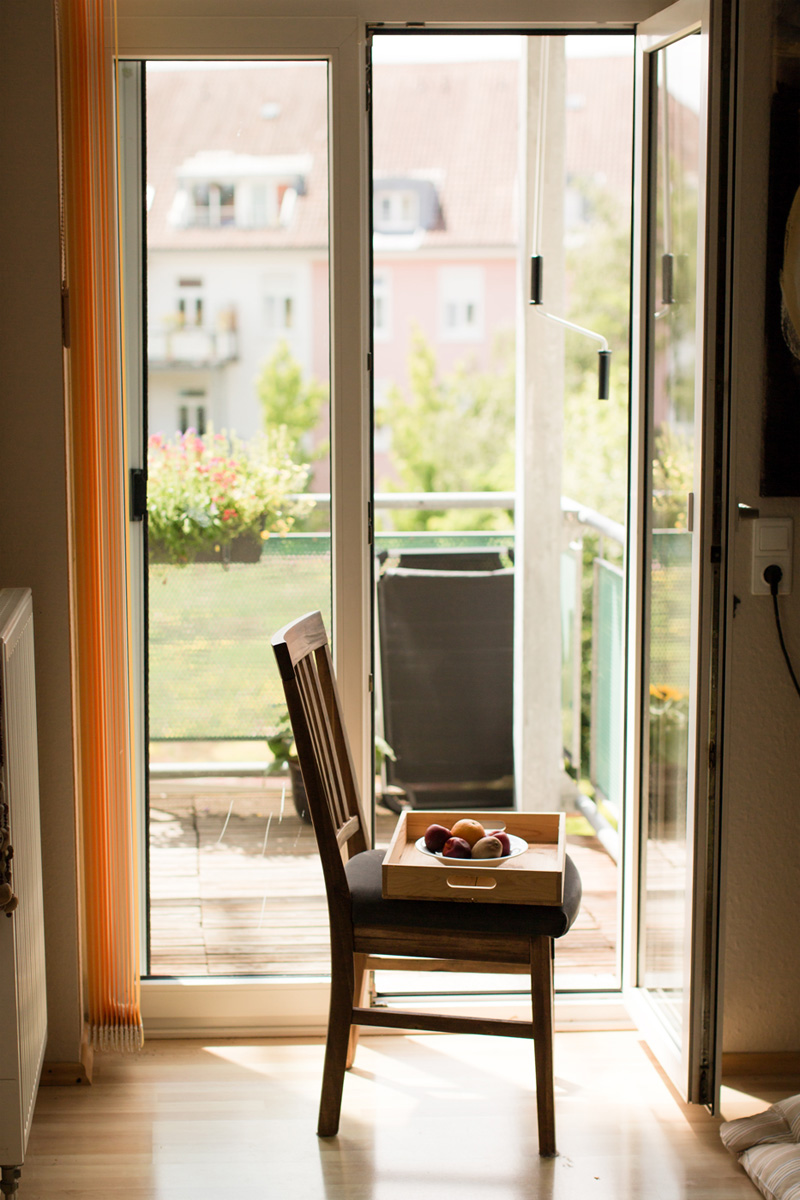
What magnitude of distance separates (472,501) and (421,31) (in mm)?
1883

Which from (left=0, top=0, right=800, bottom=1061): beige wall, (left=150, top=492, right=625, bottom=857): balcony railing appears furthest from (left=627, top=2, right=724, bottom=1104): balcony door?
(left=150, top=492, right=625, bottom=857): balcony railing

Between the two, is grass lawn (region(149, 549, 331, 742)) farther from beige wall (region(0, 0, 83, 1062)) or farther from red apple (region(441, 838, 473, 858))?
red apple (region(441, 838, 473, 858))

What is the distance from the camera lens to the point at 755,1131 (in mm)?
2004

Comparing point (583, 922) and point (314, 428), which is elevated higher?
point (314, 428)

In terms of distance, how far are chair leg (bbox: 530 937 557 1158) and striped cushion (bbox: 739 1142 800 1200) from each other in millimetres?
349

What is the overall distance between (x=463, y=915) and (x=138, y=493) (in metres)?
1.13

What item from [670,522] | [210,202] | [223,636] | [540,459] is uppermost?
[210,202]

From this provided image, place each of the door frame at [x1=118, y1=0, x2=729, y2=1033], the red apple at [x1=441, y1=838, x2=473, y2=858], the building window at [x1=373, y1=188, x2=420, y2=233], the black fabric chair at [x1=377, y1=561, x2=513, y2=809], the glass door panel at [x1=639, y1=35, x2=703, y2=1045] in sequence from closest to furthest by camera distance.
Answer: the red apple at [x1=441, y1=838, x2=473, y2=858] < the glass door panel at [x1=639, y1=35, x2=703, y2=1045] < the door frame at [x1=118, y1=0, x2=729, y2=1033] < the black fabric chair at [x1=377, y1=561, x2=513, y2=809] < the building window at [x1=373, y1=188, x2=420, y2=233]

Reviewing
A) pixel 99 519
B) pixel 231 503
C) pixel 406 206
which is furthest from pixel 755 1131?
pixel 406 206

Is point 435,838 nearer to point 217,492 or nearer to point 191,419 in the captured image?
point 217,492

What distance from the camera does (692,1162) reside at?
1.98 metres

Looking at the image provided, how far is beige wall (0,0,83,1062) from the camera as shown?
2.11 metres

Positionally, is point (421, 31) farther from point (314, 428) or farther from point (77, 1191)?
point (77, 1191)

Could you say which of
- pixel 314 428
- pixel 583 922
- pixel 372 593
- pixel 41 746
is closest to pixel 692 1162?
pixel 583 922
